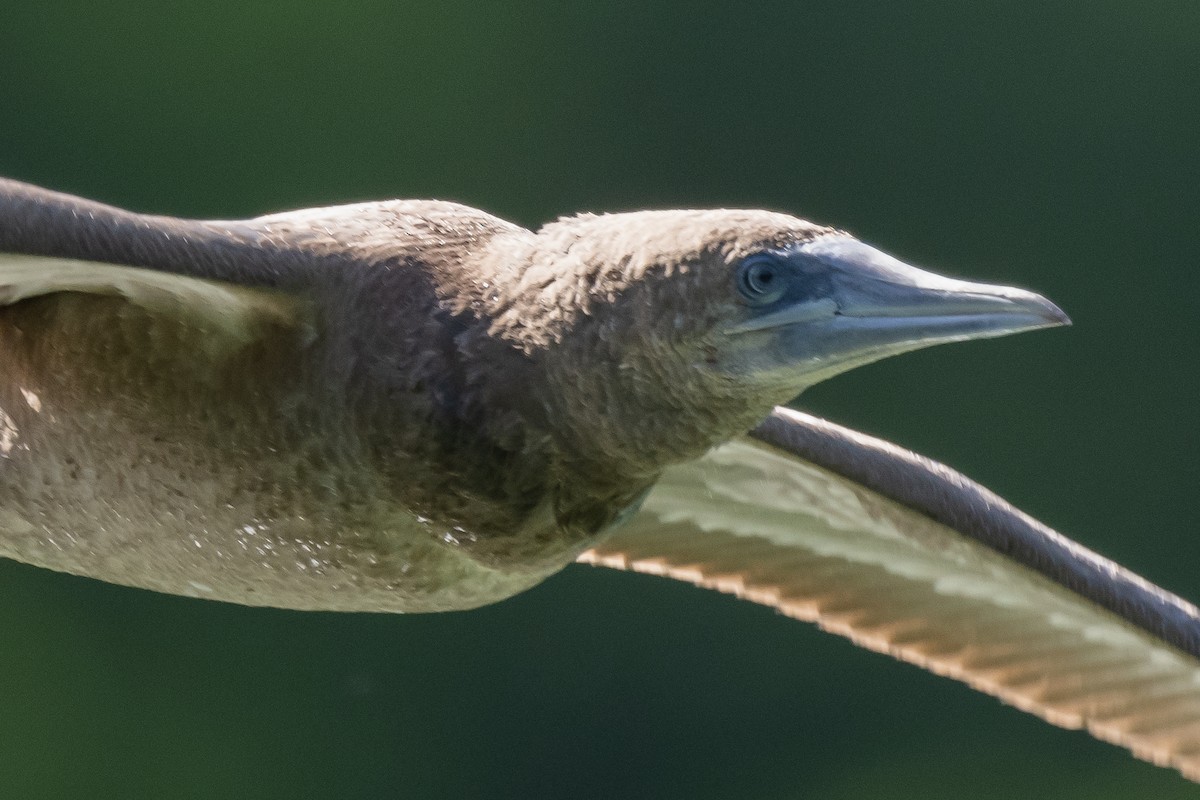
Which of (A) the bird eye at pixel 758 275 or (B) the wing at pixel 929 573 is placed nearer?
(A) the bird eye at pixel 758 275

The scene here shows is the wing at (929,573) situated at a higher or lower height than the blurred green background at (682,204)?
lower

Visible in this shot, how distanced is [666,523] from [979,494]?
21.5 inches

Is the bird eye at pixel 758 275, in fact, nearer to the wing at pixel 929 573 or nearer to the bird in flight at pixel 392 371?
the bird in flight at pixel 392 371

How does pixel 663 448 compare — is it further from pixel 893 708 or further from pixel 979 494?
pixel 893 708

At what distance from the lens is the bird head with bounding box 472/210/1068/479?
1.70 meters

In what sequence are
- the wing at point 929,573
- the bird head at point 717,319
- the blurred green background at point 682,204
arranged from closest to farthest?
the bird head at point 717,319 < the wing at point 929,573 < the blurred green background at point 682,204

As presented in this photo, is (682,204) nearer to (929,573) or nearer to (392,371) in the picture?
(929,573)

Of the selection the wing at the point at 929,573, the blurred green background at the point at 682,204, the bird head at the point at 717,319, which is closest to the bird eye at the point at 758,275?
the bird head at the point at 717,319

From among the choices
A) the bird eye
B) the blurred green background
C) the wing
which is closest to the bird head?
the bird eye

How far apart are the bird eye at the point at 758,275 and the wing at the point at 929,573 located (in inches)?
34.4

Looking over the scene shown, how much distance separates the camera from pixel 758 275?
1.77 metres

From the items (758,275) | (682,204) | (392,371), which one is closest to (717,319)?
(758,275)

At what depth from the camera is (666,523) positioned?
298 centimetres

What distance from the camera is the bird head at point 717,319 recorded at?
1.70 metres
